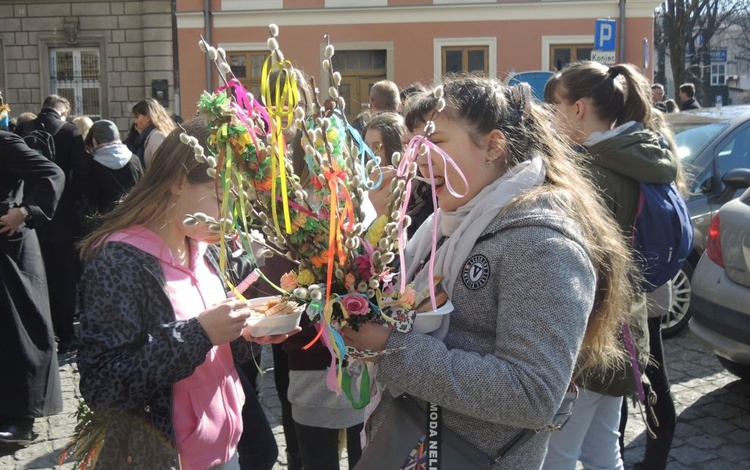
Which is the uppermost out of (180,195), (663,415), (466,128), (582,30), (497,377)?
(582,30)

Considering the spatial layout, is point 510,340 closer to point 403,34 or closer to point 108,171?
point 108,171

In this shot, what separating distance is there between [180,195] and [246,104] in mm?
690

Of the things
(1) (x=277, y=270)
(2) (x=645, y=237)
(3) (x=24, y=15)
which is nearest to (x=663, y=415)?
(2) (x=645, y=237)

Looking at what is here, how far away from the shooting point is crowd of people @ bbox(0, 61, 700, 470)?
Answer: 1784 mm

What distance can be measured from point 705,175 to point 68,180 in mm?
5133

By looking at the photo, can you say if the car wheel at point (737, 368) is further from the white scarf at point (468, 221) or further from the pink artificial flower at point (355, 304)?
the pink artificial flower at point (355, 304)

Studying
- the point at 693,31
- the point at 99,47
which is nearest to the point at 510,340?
the point at 99,47

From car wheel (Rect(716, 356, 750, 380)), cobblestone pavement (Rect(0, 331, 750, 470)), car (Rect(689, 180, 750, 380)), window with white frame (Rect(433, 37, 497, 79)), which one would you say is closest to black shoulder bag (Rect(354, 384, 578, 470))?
cobblestone pavement (Rect(0, 331, 750, 470))

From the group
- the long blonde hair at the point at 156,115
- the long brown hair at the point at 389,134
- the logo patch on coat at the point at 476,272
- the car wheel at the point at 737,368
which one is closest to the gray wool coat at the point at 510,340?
the logo patch on coat at the point at 476,272

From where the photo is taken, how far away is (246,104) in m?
1.80

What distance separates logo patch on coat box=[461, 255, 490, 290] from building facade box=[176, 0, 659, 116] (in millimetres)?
18781

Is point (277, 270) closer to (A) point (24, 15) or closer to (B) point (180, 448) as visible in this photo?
(B) point (180, 448)

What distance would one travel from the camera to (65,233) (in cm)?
646

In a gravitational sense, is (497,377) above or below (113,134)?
below
